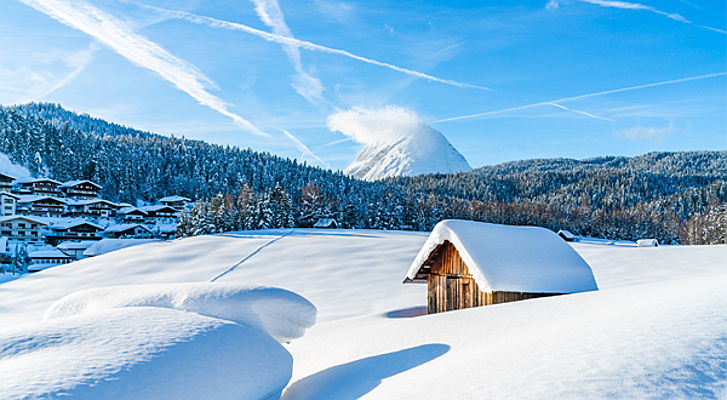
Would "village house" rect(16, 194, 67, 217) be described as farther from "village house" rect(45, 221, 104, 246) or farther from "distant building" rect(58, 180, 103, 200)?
"village house" rect(45, 221, 104, 246)

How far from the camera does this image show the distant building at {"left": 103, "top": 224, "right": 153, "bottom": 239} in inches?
3206

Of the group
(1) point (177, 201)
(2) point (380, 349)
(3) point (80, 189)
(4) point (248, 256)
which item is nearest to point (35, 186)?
(3) point (80, 189)

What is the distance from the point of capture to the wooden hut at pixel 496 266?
11188 mm

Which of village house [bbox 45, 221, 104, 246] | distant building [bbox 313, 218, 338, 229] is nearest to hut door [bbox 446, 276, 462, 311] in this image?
distant building [bbox 313, 218, 338, 229]

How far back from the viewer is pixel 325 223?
6550 centimetres

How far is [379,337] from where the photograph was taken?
7641 mm

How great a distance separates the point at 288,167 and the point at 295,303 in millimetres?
140850

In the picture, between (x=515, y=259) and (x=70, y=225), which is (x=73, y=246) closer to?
(x=70, y=225)

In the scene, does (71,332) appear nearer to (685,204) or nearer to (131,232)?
(131,232)

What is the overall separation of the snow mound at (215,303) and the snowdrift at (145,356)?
0.03m

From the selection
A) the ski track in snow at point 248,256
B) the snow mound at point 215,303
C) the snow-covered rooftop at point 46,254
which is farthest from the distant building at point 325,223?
the snow mound at point 215,303

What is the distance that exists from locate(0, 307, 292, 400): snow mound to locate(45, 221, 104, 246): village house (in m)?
84.1

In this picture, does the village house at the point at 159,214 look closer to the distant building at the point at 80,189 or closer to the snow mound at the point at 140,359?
the distant building at the point at 80,189

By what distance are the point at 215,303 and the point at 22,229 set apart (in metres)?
87.5
